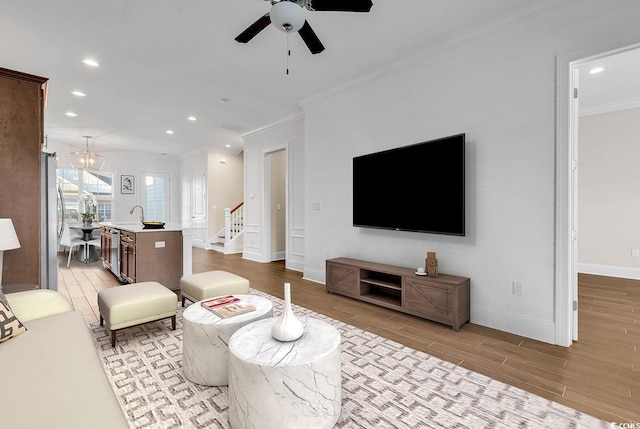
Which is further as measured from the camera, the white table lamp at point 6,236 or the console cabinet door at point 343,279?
the console cabinet door at point 343,279

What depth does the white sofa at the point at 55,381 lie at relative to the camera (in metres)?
0.97

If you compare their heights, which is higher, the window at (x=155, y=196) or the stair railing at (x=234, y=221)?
the window at (x=155, y=196)

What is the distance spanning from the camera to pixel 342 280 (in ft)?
12.6

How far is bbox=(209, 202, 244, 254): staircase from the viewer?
7.61m

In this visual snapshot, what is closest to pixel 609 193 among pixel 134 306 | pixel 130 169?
pixel 134 306

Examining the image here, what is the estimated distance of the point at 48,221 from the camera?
10.1 ft

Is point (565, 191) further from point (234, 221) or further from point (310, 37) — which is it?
point (234, 221)

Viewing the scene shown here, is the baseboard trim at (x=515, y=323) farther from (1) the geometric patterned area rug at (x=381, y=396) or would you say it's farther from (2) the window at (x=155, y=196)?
(2) the window at (x=155, y=196)

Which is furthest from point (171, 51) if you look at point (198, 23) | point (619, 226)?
point (619, 226)

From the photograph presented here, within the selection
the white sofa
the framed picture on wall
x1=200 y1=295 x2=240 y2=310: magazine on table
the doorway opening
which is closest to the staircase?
the framed picture on wall

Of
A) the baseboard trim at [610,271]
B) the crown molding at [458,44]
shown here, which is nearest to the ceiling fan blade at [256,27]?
the crown molding at [458,44]

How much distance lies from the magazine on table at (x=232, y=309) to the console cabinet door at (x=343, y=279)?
5.71ft

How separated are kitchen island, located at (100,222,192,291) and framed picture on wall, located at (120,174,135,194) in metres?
5.51

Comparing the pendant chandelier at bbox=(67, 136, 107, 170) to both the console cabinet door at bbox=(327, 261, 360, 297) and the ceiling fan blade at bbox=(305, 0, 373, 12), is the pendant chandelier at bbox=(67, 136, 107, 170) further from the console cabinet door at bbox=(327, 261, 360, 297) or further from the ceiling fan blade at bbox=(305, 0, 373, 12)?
the ceiling fan blade at bbox=(305, 0, 373, 12)
